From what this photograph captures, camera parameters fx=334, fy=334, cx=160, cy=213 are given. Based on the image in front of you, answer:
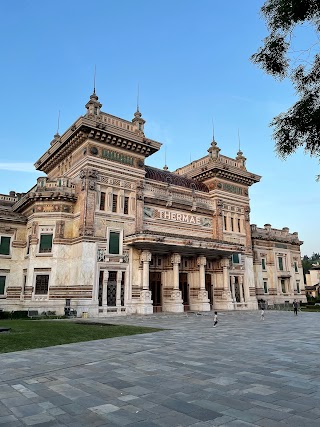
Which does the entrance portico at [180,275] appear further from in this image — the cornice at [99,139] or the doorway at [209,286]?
the cornice at [99,139]

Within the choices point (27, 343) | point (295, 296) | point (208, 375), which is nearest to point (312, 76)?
point (208, 375)

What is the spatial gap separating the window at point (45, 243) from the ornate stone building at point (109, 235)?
88mm

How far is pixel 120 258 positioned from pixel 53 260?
576 cm

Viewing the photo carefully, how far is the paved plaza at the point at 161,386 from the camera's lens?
5383mm

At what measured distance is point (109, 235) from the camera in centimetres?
2986

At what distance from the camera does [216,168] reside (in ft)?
132

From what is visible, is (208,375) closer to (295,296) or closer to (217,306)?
(217,306)

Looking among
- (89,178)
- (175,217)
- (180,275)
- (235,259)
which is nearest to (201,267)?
(180,275)

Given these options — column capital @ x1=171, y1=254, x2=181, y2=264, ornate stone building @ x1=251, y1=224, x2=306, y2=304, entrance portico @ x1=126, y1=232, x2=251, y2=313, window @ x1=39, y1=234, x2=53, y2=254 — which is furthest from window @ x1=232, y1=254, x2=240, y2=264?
window @ x1=39, y1=234, x2=53, y2=254

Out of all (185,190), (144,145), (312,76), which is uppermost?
(144,145)

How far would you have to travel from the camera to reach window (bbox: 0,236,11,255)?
31688 mm

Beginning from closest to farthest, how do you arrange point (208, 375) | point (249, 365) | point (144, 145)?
point (208, 375), point (249, 365), point (144, 145)

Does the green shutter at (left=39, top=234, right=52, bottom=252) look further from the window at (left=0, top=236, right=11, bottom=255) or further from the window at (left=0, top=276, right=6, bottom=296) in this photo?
the window at (left=0, top=276, right=6, bottom=296)

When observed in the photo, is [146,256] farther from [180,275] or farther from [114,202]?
[180,275]
